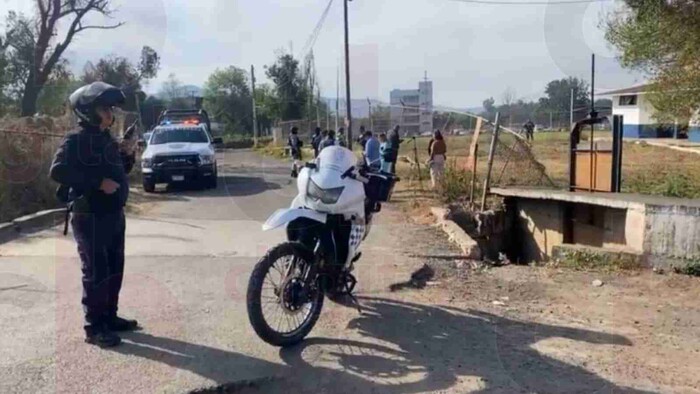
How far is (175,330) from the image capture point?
5.06 metres

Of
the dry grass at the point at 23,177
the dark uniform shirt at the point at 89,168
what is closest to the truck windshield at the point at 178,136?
the dry grass at the point at 23,177

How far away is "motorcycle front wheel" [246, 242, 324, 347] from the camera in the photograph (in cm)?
455

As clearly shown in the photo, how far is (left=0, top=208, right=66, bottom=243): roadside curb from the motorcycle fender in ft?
18.8

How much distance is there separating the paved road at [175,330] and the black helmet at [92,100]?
1616 millimetres

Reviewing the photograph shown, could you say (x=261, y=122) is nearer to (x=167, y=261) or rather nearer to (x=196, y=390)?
(x=167, y=261)

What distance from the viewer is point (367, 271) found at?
284 inches

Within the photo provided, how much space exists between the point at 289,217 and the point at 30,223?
22.3 feet

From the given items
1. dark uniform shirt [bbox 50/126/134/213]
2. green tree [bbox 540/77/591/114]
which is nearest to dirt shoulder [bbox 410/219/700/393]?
dark uniform shirt [bbox 50/126/134/213]

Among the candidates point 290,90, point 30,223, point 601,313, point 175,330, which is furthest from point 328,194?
point 290,90

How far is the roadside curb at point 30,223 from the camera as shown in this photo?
9383 mm

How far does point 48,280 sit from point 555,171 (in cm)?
1729

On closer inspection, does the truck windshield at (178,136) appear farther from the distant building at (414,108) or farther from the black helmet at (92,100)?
the black helmet at (92,100)

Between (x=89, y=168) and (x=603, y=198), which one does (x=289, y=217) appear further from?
(x=603, y=198)

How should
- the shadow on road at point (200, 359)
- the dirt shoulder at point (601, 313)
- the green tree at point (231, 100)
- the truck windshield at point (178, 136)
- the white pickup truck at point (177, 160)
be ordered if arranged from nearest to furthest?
the shadow on road at point (200, 359)
the dirt shoulder at point (601, 313)
the white pickup truck at point (177, 160)
the truck windshield at point (178, 136)
the green tree at point (231, 100)
